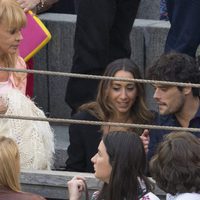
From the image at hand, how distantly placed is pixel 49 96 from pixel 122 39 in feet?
3.94

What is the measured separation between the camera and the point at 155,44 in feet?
32.4

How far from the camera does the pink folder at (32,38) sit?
28.7 feet

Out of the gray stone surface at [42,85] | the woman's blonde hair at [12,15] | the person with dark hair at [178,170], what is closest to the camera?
the person with dark hair at [178,170]

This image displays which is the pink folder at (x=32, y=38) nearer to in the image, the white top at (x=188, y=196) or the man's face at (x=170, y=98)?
the man's face at (x=170, y=98)

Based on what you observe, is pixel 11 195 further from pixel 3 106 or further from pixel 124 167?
pixel 3 106

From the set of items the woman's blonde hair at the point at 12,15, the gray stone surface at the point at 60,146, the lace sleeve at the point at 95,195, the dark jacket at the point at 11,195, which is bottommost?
the gray stone surface at the point at 60,146

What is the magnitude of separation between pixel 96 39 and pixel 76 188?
6.41 ft

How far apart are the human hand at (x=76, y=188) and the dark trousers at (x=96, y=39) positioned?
1821mm

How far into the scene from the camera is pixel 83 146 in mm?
8156

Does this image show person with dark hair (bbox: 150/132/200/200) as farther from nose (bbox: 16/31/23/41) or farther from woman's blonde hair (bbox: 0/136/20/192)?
nose (bbox: 16/31/23/41)

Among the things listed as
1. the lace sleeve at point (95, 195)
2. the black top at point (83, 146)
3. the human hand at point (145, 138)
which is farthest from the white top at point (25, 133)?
the lace sleeve at point (95, 195)

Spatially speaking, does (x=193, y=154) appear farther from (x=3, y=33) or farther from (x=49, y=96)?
(x=49, y=96)

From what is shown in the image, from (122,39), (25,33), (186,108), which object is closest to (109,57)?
(122,39)

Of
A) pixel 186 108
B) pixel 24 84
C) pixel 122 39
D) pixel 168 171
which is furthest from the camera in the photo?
pixel 122 39
